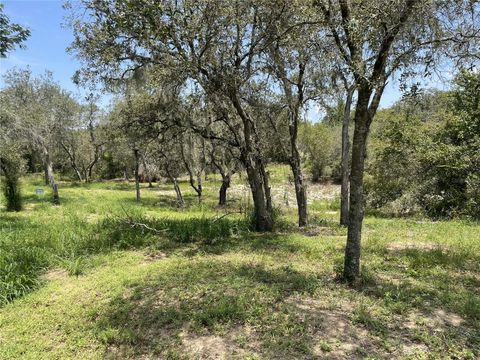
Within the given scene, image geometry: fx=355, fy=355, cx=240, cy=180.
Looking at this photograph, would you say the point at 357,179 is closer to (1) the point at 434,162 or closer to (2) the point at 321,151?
(1) the point at 434,162

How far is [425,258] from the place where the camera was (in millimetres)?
6324

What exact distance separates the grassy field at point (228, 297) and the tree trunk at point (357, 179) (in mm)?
408

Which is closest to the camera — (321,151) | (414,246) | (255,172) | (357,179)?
(357,179)

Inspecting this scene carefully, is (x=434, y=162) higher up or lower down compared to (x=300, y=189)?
higher up

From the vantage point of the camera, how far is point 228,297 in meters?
4.59

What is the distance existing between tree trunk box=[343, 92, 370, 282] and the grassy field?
0.41 metres

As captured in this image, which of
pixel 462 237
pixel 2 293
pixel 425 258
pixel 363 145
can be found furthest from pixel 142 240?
pixel 462 237

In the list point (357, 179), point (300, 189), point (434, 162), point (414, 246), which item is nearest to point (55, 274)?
point (357, 179)

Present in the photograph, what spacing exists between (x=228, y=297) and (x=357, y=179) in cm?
235

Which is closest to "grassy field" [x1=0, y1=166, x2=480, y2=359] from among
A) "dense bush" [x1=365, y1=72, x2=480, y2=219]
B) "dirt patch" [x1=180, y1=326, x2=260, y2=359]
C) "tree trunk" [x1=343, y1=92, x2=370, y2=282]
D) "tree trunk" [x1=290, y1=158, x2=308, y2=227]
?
"dirt patch" [x1=180, y1=326, x2=260, y2=359]

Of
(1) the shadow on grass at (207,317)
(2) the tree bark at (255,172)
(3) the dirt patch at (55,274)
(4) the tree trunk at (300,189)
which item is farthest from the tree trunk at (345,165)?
(3) the dirt patch at (55,274)

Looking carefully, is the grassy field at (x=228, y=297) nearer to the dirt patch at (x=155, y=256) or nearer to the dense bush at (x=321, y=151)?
the dirt patch at (x=155, y=256)

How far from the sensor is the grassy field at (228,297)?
3.62m

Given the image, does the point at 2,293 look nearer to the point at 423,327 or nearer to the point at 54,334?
the point at 54,334
